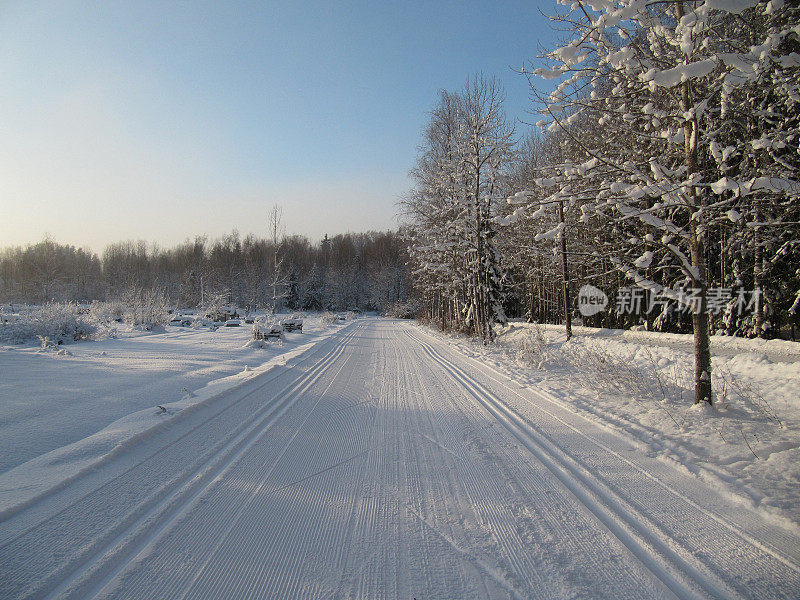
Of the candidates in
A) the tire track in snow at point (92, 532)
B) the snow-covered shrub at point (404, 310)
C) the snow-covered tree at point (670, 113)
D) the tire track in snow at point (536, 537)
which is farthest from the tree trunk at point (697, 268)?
the snow-covered shrub at point (404, 310)

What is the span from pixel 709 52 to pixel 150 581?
798 centimetres

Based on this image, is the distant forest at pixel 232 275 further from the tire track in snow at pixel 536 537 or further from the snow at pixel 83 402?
the tire track in snow at pixel 536 537

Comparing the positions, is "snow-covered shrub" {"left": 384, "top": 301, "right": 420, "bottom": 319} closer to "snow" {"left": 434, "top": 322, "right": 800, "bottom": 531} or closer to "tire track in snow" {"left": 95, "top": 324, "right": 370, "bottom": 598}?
"snow" {"left": 434, "top": 322, "right": 800, "bottom": 531}

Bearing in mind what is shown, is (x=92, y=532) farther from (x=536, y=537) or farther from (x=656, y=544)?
(x=656, y=544)

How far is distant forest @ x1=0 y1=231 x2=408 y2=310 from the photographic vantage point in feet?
227

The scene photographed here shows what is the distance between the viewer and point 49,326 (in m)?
15.4

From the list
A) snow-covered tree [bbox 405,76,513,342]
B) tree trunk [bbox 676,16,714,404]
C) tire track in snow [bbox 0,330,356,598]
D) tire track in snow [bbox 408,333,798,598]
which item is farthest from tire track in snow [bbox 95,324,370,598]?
snow-covered tree [bbox 405,76,513,342]

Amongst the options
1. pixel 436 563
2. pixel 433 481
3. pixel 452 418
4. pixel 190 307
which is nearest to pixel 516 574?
pixel 436 563

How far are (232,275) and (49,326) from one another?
61022 mm

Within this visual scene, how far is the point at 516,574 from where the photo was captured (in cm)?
238

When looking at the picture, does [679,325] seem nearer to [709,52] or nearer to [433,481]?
[709,52]

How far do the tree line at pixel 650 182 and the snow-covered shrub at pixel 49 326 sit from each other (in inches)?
641

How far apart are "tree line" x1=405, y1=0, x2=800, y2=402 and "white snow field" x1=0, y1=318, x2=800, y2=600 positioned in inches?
91.5

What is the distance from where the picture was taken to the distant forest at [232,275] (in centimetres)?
6906
